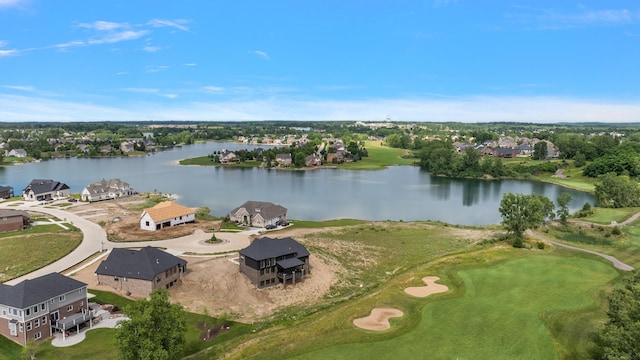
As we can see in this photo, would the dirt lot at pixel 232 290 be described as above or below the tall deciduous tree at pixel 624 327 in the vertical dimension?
below

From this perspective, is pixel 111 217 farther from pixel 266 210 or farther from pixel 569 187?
pixel 569 187

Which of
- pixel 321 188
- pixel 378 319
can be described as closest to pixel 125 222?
pixel 378 319

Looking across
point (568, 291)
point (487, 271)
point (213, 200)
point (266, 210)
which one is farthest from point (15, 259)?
point (568, 291)

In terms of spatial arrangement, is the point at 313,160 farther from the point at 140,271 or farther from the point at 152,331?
the point at 152,331

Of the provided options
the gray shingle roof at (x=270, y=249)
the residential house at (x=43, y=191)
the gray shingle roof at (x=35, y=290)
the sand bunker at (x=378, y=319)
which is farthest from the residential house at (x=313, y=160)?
the gray shingle roof at (x=35, y=290)

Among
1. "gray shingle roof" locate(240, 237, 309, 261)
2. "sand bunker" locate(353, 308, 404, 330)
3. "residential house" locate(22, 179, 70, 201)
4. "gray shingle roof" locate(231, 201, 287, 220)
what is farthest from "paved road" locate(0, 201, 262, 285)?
"residential house" locate(22, 179, 70, 201)

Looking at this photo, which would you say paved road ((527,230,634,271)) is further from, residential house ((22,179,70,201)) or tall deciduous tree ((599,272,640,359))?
residential house ((22,179,70,201))

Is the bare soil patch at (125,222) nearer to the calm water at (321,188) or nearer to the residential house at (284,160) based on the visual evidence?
the calm water at (321,188)
